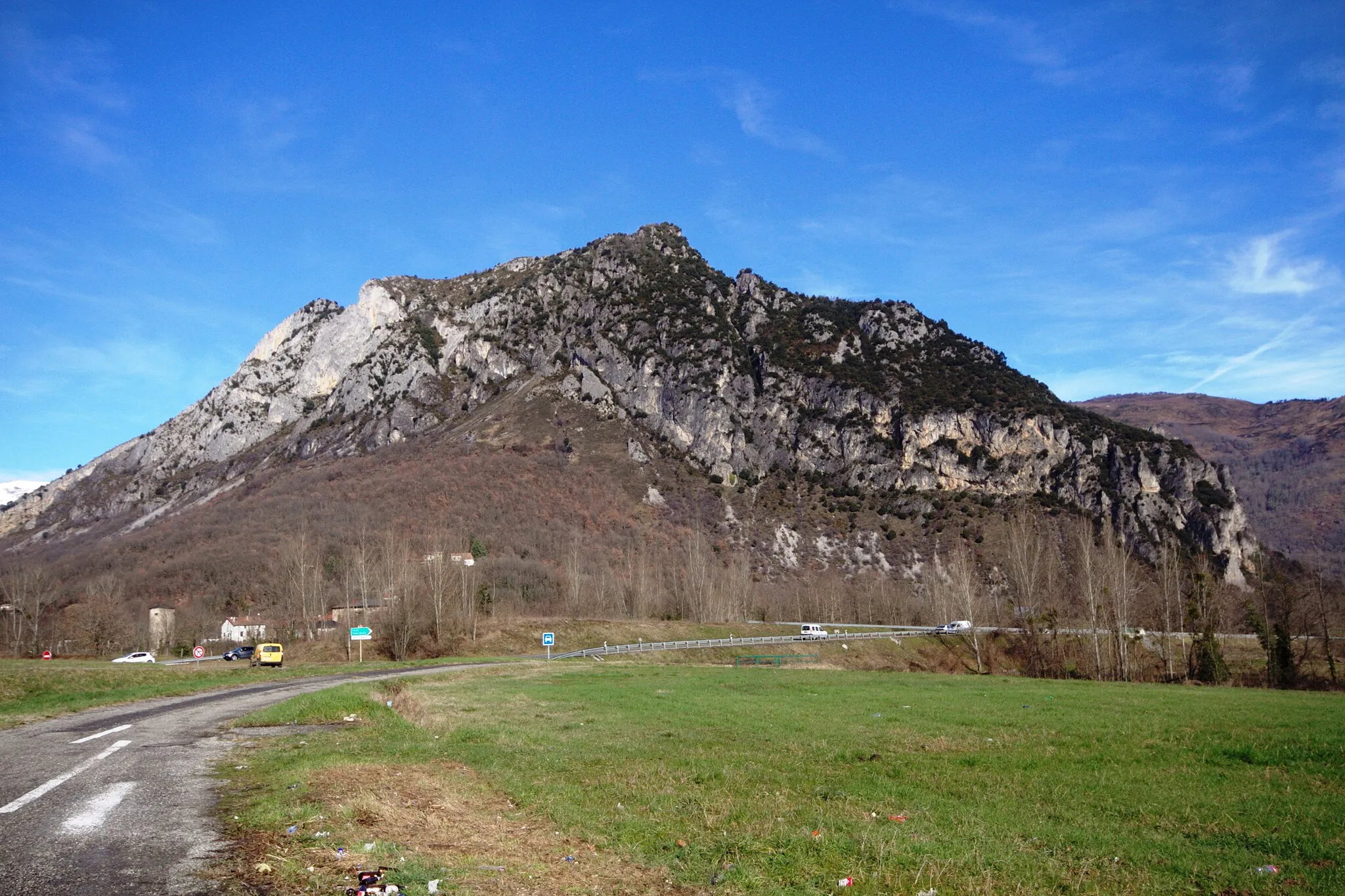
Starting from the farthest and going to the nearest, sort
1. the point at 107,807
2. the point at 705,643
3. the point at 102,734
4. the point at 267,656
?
the point at 705,643
the point at 267,656
the point at 102,734
the point at 107,807

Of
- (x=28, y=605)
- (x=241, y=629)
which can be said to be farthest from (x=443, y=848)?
(x=28, y=605)

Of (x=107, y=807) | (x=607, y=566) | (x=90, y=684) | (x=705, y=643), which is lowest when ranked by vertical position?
(x=705, y=643)

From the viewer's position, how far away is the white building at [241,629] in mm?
91938

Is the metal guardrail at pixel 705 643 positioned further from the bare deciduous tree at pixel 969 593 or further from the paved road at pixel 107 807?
the paved road at pixel 107 807

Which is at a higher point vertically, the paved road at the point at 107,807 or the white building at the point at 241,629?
the paved road at the point at 107,807

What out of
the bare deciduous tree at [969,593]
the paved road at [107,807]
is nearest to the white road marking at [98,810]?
the paved road at [107,807]

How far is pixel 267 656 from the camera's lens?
56062mm

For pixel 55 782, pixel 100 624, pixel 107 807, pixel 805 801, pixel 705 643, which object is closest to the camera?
pixel 107 807

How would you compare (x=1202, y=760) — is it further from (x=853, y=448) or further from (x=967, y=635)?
(x=853, y=448)

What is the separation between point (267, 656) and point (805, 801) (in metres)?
54.6

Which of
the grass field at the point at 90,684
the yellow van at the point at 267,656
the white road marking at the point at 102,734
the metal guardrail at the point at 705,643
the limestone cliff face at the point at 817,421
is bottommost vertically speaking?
the metal guardrail at the point at 705,643

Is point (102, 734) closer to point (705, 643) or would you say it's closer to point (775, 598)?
point (705, 643)

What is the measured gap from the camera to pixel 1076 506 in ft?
490

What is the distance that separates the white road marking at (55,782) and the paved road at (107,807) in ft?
0.07
